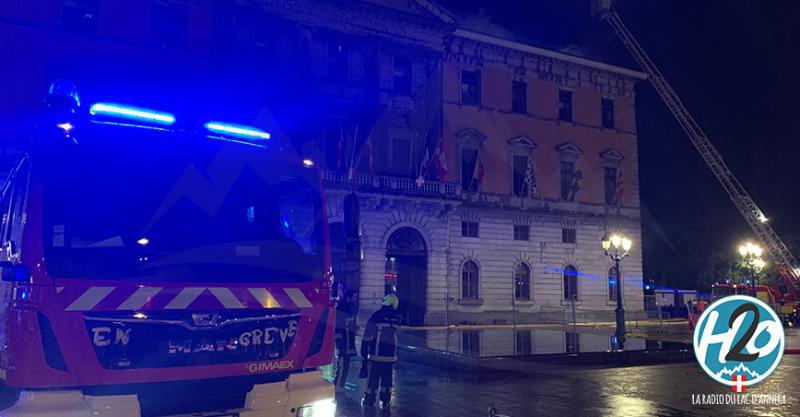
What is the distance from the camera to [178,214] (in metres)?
5.02

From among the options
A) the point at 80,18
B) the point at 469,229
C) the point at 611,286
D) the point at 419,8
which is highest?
the point at 419,8

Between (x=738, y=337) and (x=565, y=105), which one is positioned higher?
(x=565, y=105)

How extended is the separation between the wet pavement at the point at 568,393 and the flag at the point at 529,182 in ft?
58.9

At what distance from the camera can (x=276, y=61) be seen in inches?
231

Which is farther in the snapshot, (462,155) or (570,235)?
(570,235)

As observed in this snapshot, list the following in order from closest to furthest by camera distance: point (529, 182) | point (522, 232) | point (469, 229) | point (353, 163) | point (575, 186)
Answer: point (353, 163)
point (469, 229)
point (529, 182)
point (522, 232)
point (575, 186)

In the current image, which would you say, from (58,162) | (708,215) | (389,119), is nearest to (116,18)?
(58,162)

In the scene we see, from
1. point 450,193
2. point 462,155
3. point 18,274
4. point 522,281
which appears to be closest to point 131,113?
point 18,274

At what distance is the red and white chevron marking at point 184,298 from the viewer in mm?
4227

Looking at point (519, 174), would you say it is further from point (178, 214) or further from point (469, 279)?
point (178, 214)

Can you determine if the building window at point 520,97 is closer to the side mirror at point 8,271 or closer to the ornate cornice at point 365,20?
the ornate cornice at point 365,20

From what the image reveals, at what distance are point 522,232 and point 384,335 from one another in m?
24.0

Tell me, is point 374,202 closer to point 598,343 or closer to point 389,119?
point 389,119

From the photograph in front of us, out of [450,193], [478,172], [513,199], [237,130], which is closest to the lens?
[237,130]
